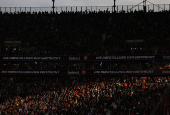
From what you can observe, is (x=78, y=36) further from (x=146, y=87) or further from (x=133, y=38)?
(x=146, y=87)

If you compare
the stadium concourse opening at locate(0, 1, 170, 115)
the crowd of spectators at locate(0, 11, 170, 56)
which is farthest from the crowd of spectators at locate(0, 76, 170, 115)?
the crowd of spectators at locate(0, 11, 170, 56)

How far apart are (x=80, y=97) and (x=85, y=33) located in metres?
15.8

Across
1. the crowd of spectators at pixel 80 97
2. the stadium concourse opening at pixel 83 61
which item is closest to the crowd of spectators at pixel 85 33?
the stadium concourse opening at pixel 83 61

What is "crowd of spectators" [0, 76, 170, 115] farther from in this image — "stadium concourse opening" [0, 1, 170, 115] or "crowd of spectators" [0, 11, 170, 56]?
"crowd of spectators" [0, 11, 170, 56]

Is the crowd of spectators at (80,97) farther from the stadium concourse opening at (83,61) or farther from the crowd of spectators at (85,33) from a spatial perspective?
the crowd of spectators at (85,33)

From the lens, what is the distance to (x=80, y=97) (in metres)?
28.5

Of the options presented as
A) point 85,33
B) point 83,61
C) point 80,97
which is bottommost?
point 80,97

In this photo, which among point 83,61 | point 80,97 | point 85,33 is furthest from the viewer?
point 85,33

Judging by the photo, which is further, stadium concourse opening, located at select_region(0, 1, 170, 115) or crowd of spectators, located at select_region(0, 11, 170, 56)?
crowd of spectators, located at select_region(0, 11, 170, 56)

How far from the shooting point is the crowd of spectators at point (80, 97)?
25.2m

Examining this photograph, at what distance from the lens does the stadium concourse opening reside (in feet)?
90.5

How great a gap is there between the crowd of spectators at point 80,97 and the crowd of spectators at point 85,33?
528 cm

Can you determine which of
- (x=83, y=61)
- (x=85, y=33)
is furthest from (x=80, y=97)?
(x=85, y=33)

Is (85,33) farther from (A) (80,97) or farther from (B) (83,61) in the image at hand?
(A) (80,97)
